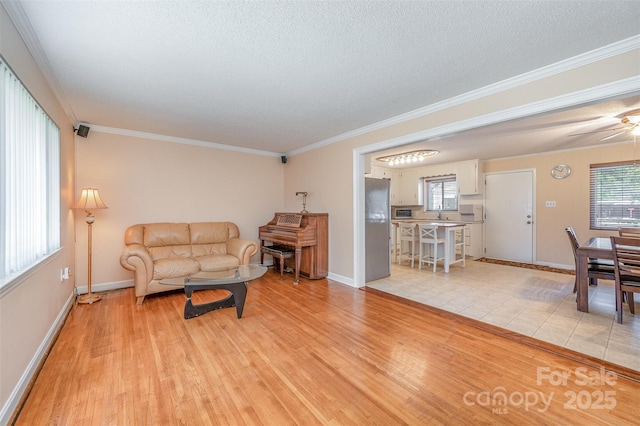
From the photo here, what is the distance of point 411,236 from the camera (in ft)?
17.7

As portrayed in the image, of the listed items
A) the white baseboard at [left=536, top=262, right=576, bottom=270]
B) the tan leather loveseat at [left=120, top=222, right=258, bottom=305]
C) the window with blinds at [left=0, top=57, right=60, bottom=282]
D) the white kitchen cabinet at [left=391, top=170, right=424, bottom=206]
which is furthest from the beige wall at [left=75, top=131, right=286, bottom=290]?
the white baseboard at [left=536, top=262, right=576, bottom=270]

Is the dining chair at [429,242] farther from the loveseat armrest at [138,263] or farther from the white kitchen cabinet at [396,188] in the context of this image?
the loveseat armrest at [138,263]

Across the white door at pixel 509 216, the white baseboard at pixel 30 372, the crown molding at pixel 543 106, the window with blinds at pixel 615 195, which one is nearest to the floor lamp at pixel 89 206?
the white baseboard at pixel 30 372

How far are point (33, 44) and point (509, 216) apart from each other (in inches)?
297

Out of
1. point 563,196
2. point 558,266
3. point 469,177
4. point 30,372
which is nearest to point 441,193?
point 469,177

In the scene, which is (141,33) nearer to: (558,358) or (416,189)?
(558,358)

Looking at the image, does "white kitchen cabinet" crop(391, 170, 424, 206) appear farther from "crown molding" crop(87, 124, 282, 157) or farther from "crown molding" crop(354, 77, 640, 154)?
"crown molding" crop(354, 77, 640, 154)

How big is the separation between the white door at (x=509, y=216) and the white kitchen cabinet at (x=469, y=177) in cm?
35

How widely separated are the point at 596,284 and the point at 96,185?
7.49m

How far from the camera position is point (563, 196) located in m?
5.13

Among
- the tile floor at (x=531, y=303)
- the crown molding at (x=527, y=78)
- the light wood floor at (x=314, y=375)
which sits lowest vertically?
the light wood floor at (x=314, y=375)

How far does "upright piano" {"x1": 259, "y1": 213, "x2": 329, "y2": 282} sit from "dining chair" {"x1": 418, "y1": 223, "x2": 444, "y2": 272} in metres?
1.93

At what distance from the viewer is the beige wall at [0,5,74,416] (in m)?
1.52

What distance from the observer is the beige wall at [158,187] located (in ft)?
12.5
